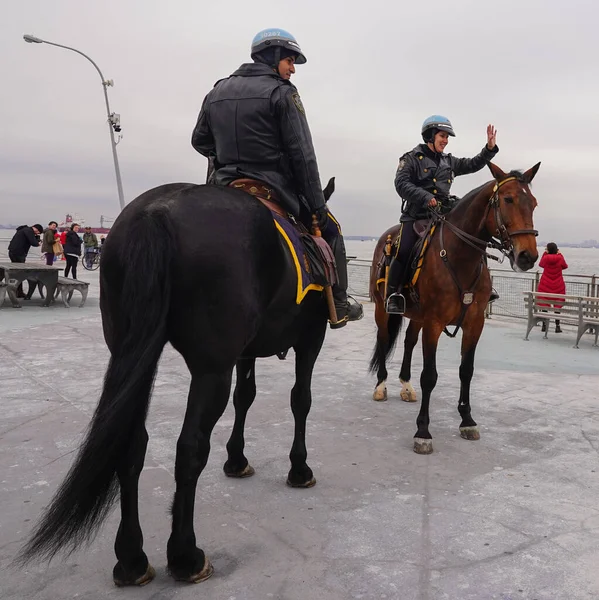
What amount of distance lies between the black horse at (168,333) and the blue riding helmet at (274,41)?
1.17 meters

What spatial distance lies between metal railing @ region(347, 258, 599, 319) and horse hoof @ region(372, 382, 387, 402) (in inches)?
142

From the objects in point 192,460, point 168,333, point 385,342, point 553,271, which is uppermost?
point 553,271

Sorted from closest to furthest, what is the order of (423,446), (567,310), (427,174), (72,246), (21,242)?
(423,446)
(427,174)
(567,310)
(21,242)
(72,246)

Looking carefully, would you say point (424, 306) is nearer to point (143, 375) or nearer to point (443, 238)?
point (443, 238)

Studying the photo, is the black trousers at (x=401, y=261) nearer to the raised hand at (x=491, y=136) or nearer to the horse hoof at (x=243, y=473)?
the raised hand at (x=491, y=136)

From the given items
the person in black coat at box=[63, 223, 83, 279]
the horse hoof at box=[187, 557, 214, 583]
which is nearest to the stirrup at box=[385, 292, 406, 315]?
the horse hoof at box=[187, 557, 214, 583]

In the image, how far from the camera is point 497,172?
16.0 ft

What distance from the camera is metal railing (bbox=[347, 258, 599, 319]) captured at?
1233cm

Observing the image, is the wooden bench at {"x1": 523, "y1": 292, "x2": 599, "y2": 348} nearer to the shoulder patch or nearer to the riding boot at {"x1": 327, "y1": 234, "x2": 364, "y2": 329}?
the riding boot at {"x1": 327, "y1": 234, "x2": 364, "y2": 329}

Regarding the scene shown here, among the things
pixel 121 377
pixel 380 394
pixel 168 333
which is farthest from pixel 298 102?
pixel 380 394

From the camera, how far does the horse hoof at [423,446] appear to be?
4.75 meters

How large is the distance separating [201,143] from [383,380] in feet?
12.2

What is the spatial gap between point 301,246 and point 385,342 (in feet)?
11.5

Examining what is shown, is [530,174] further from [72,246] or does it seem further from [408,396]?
[72,246]
